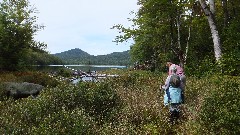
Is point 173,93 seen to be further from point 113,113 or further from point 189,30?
point 189,30

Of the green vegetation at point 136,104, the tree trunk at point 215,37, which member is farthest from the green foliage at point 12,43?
the tree trunk at point 215,37

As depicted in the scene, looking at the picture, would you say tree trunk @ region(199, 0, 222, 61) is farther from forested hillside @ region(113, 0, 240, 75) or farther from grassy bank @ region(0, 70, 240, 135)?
grassy bank @ region(0, 70, 240, 135)

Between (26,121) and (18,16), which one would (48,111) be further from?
(18,16)

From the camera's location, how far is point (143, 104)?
11.1m

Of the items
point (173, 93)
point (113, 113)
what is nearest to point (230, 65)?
point (173, 93)

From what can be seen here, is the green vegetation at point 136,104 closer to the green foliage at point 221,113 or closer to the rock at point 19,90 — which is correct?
the green foliage at point 221,113

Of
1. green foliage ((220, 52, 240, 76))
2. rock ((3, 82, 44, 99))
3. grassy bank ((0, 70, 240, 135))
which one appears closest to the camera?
grassy bank ((0, 70, 240, 135))

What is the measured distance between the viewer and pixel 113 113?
10.6m

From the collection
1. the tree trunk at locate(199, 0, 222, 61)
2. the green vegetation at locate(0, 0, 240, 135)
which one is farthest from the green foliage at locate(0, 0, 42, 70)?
the tree trunk at locate(199, 0, 222, 61)

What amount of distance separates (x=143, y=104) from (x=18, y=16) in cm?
3328

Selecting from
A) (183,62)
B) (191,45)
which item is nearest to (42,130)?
(183,62)

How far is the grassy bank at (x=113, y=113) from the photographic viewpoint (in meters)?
7.91

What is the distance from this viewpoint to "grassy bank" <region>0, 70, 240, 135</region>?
26.0 ft

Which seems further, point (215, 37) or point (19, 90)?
point (19, 90)
